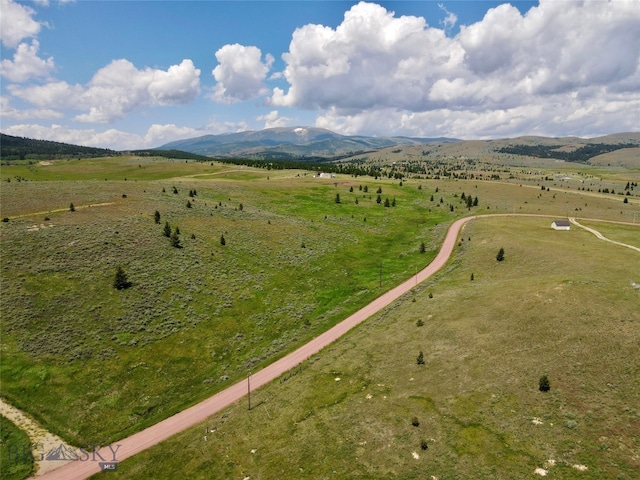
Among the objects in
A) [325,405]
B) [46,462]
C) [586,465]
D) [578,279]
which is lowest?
[46,462]

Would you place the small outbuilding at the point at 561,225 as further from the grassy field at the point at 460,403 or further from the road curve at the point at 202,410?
the road curve at the point at 202,410

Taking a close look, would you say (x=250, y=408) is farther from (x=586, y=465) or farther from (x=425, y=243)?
(x=425, y=243)

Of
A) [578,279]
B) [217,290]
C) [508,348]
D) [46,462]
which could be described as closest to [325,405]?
[508,348]

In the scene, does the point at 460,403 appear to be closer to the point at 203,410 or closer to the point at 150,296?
the point at 203,410

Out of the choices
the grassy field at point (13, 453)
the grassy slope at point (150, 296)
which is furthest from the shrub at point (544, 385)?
the grassy field at point (13, 453)

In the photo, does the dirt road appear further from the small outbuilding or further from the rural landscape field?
the small outbuilding

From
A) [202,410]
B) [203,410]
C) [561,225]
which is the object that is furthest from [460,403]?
[561,225]

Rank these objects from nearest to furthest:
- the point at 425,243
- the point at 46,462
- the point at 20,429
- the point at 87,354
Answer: the point at 46,462 → the point at 20,429 → the point at 87,354 → the point at 425,243

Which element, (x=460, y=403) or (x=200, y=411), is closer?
(x=460, y=403)
